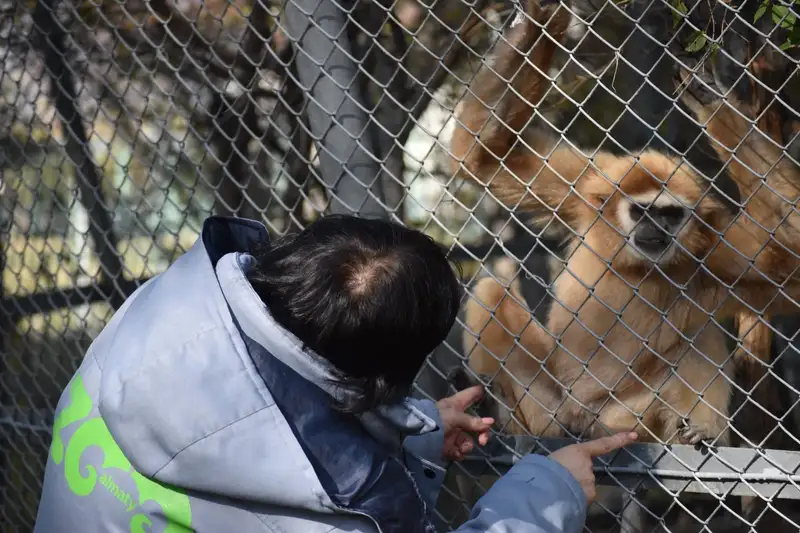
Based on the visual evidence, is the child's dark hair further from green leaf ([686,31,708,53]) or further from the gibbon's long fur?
the gibbon's long fur

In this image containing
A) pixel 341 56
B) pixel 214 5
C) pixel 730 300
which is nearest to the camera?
pixel 341 56

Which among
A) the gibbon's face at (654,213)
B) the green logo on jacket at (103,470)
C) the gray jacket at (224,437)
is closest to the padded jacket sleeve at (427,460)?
the gray jacket at (224,437)

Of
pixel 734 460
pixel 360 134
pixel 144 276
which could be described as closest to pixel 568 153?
pixel 360 134

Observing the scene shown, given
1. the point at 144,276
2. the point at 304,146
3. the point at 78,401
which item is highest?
the point at 78,401

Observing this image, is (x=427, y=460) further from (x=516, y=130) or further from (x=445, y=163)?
(x=445, y=163)

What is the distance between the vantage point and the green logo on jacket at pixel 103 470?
1.58 m

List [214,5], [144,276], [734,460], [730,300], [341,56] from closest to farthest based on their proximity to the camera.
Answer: [734,460] → [341,56] → [730,300] → [144,276] → [214,5]

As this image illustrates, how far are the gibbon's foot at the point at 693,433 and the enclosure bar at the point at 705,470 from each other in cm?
38

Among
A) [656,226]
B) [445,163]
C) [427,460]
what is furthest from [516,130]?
[427,460]

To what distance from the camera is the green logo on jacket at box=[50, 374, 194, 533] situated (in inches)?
62.1

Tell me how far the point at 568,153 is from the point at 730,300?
97cm

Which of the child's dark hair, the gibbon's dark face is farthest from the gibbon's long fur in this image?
the child's dark hair

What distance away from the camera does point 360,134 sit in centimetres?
278

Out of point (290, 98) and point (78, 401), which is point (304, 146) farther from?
point (78, 401)
